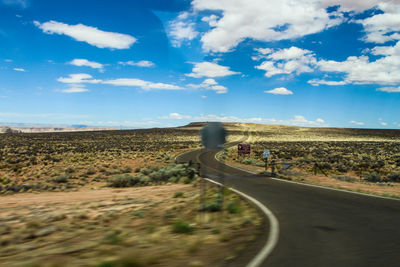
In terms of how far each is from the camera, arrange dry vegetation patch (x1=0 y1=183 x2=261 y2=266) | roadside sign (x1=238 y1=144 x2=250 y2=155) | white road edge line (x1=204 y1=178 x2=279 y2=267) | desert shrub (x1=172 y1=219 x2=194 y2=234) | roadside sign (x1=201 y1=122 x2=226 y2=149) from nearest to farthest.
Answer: white road edge line (x1=204 y1=178 x2=279 y2=267)
dry vegetation patch (x1=0 y1=183 x2=261 y2=266)
desert shrub (x1=172 y1=219 x2=194 y2=234)
roadside sign (x1=201 y1=122 x2=226 y2=149)
roadside sign (x1=238 y1=144 x2=250 y2=155)

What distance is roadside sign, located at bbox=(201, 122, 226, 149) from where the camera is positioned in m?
6.78

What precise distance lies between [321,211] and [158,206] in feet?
18.2

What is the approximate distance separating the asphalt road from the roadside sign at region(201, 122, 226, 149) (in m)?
2.43

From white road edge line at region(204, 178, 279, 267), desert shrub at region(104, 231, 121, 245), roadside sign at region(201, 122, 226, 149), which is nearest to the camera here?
white road edge line at region(204, 178, 279, 267)

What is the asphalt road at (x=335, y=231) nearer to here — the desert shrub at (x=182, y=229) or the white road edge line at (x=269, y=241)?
the white road edge line at (x=269, y=241)

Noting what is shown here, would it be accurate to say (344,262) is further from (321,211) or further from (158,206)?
(158,206)

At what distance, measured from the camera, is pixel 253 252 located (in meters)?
4.80

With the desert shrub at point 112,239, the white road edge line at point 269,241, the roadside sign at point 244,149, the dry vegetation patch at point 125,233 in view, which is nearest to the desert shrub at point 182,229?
the dry vegetation patch at point 125,233

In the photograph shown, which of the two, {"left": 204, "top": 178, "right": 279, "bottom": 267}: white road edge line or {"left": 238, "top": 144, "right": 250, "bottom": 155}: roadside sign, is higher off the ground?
{"left": 204, "top": 178, "right": 279, "bottom": 267}: white road edge line

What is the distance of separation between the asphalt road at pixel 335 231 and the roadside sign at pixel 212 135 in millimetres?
2431

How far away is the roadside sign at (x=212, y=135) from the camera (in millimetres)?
6777

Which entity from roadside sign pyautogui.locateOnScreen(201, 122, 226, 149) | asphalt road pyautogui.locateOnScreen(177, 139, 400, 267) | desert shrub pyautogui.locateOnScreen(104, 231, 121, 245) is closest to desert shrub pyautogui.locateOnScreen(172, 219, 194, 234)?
desert shrub pyautogui.locateOnScreen(104, 231, 121, 245)

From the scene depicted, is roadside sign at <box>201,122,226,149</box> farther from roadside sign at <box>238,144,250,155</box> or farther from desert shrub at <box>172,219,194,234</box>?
roadside sign at <box>238,144,250,155</box>

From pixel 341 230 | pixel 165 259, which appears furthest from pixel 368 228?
pixel 165 259
